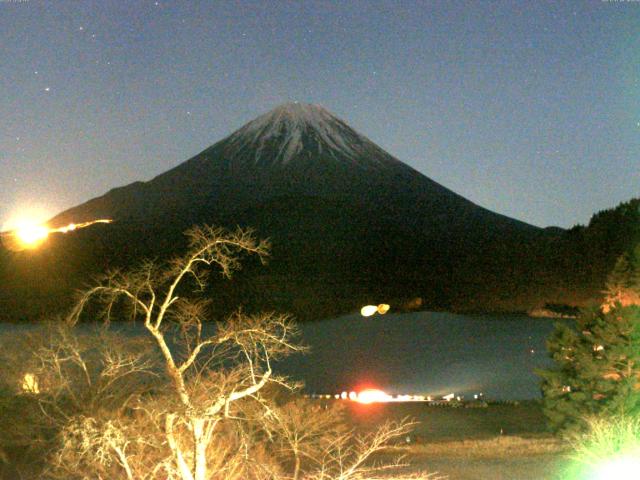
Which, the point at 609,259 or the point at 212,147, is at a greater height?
the point at 212,147

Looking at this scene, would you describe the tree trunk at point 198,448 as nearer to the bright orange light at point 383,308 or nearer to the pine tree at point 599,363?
the pine tree at point 599,363

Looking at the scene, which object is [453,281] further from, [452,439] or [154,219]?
[452,439]

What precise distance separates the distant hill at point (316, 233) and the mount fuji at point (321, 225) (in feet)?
0.53

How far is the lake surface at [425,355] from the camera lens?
106 ft

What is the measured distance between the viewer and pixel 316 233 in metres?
73.9

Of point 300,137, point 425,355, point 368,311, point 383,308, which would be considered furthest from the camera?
point 300,137

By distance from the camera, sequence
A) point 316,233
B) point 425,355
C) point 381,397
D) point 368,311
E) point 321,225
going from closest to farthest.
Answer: point 381,397, point 425,355, point 368,311, point 316,233, point 321,225

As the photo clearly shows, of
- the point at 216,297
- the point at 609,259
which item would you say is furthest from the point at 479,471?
the point at 216,297

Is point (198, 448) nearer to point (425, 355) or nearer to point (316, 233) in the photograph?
point (425, 355)

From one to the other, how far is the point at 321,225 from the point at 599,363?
194ft

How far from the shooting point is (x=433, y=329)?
4234 centimetres

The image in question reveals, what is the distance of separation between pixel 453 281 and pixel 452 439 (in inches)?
1508

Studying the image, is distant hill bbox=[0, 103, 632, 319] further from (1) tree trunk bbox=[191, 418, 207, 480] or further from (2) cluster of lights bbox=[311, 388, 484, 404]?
(1) tree trunk bbox=[191, 418, 207, 480]

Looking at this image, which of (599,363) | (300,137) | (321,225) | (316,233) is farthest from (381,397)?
(300,137)
